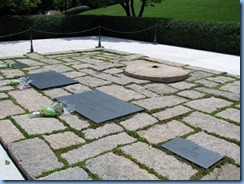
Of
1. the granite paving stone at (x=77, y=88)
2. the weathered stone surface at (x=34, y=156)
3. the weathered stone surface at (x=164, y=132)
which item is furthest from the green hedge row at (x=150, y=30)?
the weathered stone surface at (x=34, y=156)

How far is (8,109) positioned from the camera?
4.87 meters

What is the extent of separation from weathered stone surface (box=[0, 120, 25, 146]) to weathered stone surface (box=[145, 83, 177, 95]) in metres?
2.88

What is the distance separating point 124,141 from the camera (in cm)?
381

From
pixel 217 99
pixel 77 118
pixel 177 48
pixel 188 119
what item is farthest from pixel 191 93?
pixel 177 48

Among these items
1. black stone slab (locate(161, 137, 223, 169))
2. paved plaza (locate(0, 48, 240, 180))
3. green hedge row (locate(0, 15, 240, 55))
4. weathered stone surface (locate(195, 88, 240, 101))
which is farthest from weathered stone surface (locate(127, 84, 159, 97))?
green hedge row (locate(0, 15, 240, 55))

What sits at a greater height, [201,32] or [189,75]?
[201,32]

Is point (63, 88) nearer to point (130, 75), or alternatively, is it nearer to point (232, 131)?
point (130, 75)

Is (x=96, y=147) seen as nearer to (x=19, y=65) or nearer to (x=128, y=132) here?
(x=128, y=132)

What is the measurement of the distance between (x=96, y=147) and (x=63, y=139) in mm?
482

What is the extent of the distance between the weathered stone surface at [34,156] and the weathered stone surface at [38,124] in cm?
29

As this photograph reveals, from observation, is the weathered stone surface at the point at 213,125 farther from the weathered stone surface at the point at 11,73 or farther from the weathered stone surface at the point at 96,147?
the weathered stone surface at the point at 11,73

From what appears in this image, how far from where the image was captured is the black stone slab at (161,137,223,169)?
10.9ft

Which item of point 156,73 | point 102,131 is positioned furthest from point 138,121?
point 156,73

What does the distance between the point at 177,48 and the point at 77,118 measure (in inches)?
338
